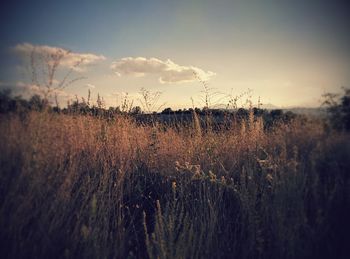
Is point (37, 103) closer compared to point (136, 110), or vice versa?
point (37, 103)

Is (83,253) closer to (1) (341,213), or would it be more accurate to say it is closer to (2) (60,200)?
(2) (60,200)

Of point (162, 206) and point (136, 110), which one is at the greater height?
point (136, 110)

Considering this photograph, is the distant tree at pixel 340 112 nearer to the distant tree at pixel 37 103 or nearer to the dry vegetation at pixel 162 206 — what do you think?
the dry vegetation at pixel 162 206

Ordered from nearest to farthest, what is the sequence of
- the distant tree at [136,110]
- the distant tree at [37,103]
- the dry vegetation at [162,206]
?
1. the dry vegetation at [162,206]
2. the distant tree at [37,103]
3. the distant tree at [136,110]

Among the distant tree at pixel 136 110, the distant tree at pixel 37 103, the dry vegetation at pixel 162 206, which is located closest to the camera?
the dry vegetation at pixel 162 206

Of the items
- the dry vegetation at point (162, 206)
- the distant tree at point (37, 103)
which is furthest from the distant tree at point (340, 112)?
the distant tree at point (37, 103)

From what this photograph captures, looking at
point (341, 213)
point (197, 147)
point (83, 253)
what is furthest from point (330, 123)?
point (83, 253)

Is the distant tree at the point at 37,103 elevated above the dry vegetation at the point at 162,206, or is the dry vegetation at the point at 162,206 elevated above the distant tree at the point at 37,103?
the distant tree at the point at 37,103

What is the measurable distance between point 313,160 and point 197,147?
2.16m

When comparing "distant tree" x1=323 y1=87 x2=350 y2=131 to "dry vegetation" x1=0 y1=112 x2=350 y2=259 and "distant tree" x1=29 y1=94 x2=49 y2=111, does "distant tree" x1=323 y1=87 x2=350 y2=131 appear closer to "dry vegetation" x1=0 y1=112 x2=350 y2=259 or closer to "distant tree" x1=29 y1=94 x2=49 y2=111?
"dry vegetation" x1=0 y1=112 x2=350 y2=259

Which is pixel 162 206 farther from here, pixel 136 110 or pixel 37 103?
pixel 136 110

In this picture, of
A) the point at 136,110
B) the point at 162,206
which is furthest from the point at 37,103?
the point at 136,110

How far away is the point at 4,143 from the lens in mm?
3004

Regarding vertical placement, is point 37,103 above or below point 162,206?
above
